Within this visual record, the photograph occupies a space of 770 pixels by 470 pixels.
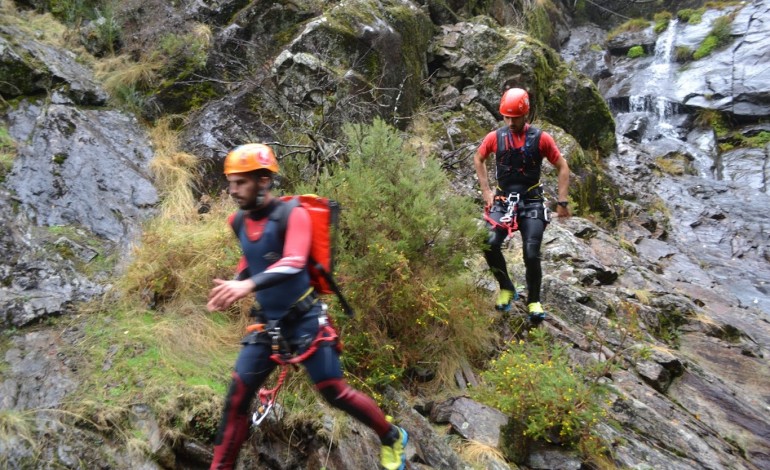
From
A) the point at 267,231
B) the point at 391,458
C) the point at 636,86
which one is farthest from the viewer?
the point at 636,86

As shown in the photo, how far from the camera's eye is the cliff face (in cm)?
409

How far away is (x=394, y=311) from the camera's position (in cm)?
464

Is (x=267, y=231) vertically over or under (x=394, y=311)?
over

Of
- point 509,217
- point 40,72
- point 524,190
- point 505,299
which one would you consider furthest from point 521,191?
point 40,72

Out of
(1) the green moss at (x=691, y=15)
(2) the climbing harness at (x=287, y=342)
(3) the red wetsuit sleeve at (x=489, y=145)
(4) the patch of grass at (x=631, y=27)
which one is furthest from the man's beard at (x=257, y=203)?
(1) the green moss at (x=691, y=15)

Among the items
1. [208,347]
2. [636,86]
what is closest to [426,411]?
[208,347]

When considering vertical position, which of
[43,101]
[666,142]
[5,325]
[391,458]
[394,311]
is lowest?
[666,142]

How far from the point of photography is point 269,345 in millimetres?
3178

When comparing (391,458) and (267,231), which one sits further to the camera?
(391,458)

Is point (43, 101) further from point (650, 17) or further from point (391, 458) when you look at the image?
point (650, 17)

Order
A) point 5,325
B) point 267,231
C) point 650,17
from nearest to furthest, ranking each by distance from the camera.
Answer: point 267,231, point 5,325, point 650,17

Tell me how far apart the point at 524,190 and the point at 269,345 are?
10.3ft

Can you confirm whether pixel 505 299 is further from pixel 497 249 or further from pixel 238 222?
pixel 238 222

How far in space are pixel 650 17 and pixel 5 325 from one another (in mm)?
26567
